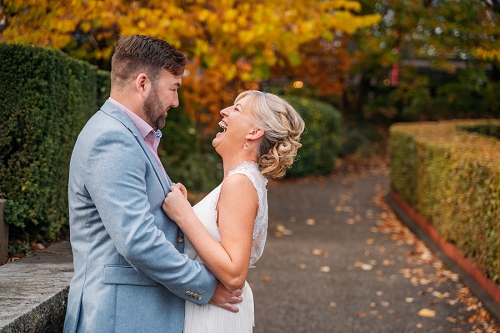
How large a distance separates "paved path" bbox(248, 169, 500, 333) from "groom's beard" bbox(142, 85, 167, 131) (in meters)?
3.39

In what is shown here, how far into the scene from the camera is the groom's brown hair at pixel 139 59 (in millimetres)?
2219

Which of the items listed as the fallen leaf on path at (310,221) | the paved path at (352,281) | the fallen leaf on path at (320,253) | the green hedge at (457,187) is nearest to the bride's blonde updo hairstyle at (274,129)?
the paved path at (352,281)

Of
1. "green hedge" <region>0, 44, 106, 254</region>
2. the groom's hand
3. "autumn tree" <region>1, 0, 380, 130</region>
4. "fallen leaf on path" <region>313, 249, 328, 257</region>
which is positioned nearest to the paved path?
"fallen leaf on path" <region>313, 249, 328, 257</region>

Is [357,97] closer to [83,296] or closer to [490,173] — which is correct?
[490,173]

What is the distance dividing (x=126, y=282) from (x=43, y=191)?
188 centimetres

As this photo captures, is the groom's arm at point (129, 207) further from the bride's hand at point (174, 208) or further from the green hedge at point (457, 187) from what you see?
the green hedge at point (457, 187)

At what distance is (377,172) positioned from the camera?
17875 mm

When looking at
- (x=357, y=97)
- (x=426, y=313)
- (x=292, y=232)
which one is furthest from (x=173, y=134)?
(x=357, y=97)

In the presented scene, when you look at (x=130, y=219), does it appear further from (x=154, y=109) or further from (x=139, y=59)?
(x=139, y=59)

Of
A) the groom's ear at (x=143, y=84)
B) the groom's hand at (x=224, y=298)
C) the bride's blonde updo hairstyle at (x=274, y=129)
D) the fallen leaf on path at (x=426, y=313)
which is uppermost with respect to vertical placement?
the groom's ear at (x=143, y=84)

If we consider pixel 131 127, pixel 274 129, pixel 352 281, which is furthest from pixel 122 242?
pixel 352 281

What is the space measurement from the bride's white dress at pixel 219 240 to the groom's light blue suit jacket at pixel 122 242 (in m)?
0.06

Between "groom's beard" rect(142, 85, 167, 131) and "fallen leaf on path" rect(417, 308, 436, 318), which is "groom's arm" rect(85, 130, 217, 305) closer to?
"groom's beard" rect(142, 85, 167, 131)

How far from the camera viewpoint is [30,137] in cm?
372
